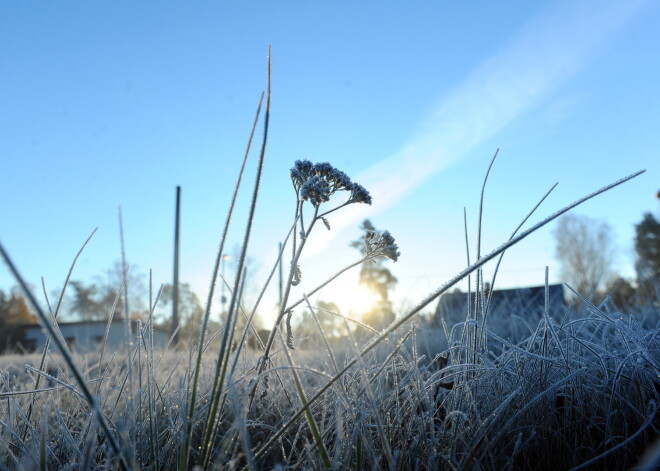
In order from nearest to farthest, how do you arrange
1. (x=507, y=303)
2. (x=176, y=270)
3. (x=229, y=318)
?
(x=229, y=318)
(x=507, y=303)
(x=176, y=270)

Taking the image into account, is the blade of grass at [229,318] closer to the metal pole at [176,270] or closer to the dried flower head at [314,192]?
the dried flower head at [314,192]

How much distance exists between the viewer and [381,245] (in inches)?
58.4

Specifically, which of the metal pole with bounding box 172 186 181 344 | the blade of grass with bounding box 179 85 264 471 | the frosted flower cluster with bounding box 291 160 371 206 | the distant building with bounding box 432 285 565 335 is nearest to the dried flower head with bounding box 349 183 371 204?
the frosted flower cluster with bounding box 291 160 371 206

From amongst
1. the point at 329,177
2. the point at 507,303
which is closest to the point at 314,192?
the point at 329,177

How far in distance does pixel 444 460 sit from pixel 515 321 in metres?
3.46

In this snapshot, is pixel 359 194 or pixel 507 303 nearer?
pixel 359 194

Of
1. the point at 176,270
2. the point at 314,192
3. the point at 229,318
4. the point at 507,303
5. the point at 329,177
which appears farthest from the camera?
the point at 176,270

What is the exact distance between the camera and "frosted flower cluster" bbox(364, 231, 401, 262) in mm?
1452

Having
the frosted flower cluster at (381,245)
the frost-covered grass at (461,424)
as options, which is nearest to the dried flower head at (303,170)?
the frosted flower cluster at (381,245)

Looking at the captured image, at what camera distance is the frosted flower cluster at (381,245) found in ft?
4.76

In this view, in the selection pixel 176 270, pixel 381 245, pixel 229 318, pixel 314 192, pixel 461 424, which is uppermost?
pixel 176 270

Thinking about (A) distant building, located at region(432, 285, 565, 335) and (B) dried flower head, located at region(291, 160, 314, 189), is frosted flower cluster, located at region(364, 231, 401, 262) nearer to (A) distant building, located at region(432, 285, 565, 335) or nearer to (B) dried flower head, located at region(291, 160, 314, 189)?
(B) dried flower head, located at region(291, 160, 314, 189)

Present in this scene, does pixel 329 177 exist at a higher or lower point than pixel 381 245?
higher

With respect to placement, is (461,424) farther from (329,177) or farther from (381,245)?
(329,177)
